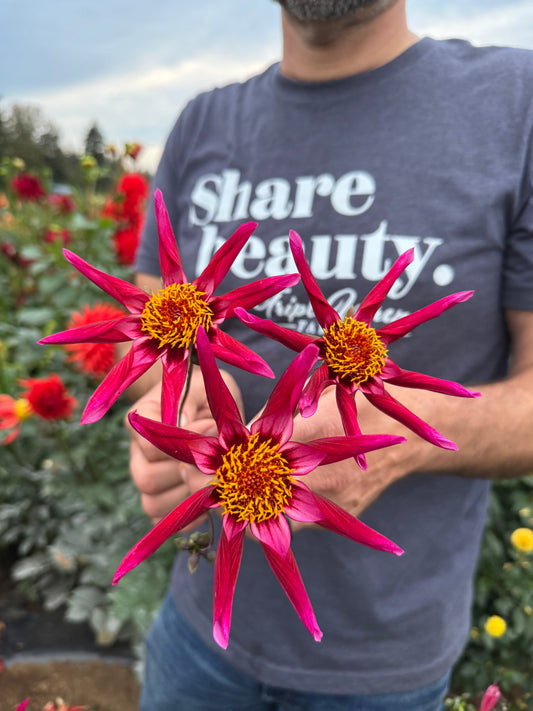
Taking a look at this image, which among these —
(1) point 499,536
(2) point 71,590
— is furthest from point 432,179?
(2) point 71,590

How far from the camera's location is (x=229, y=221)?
2.76 ft

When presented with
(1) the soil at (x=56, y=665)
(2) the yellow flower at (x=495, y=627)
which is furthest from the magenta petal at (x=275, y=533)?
(1) the soil at (x=56, y=665)

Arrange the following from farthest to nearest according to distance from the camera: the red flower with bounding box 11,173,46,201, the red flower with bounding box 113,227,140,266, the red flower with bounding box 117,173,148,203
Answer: the red flower with bounding box 11,173,46,201 → the red flower with bounding box 117,173,148,203 → the red flower with bounding box 113,227,140,266

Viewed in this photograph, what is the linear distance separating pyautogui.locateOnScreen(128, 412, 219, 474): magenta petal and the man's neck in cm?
69

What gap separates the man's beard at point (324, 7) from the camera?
687mm

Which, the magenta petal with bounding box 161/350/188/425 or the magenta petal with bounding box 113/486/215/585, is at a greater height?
the magenta petal with bounding box 161/350/188/425

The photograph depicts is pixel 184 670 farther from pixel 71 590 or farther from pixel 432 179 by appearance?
pixel 71 590

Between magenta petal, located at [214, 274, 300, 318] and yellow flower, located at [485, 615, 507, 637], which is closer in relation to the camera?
magenta petal, located at [214, 274, 300, 318]

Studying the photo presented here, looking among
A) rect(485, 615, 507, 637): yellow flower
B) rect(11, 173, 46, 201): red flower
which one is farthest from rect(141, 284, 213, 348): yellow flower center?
rect(11, 173, 46, 201): red flower

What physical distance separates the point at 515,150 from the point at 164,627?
1007mm

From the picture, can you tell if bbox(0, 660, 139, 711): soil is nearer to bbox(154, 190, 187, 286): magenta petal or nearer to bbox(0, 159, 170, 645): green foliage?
bbox(0, 159, 170, 645): green foliage

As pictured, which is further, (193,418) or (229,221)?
(229,221)

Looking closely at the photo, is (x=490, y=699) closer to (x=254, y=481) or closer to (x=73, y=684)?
(x=254, y=481)

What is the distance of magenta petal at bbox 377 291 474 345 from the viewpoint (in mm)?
341
